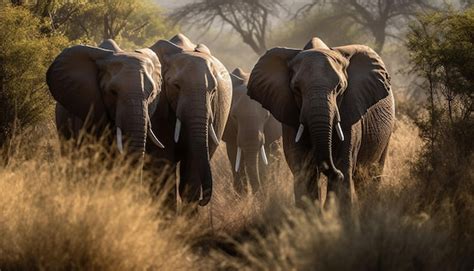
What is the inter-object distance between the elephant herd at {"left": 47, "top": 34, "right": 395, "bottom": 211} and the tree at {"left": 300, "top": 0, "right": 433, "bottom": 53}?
2437cm

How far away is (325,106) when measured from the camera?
1000cm

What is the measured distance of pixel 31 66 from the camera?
13.2 m

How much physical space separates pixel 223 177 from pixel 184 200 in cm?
407

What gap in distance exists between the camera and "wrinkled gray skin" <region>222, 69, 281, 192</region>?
49.2 ft

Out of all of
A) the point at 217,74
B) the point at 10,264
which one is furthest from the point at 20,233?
the point at 217,74

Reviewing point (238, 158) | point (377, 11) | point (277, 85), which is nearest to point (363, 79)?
point (277, 85)

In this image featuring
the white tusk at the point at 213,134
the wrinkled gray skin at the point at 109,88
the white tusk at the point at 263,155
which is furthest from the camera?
the white tusk at the point at 263,155

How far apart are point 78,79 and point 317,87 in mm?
2593

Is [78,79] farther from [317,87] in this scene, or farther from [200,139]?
[317,87]

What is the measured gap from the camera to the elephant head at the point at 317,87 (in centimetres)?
1002

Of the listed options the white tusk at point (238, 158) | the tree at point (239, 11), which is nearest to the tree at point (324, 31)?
the tree at point (239, 11)

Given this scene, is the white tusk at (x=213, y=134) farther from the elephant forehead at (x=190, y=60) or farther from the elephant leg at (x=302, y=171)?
the elephant leg at (x=302, y=171)

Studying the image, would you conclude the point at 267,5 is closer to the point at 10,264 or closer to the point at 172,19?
the point at 172,19

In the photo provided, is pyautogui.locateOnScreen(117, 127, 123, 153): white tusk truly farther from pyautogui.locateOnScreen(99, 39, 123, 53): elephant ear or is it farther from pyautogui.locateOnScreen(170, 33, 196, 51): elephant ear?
pyautogui.locateOnScreen(170, 33, 196, 51): elephant ear
